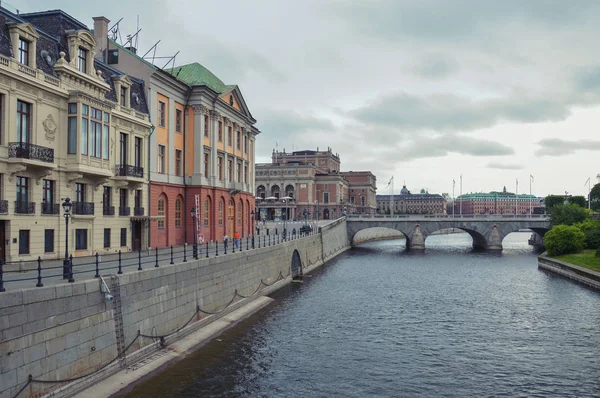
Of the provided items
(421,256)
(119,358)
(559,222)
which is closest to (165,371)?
(119,358)

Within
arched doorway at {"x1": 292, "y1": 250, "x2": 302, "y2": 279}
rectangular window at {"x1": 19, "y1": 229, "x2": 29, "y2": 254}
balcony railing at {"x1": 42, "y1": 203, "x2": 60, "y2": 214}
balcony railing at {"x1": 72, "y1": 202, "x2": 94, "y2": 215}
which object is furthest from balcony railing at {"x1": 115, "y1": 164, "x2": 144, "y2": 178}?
arched doorway at {"x1": 292, "y1": 250, "x2": 302, "y2": 279}

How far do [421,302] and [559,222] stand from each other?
55068mm

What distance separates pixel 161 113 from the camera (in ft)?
144

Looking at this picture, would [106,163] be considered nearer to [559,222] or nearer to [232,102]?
[232,102]

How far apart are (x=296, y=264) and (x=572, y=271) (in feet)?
97.9

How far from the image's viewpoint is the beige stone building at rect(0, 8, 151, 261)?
A: 2639 centimetres

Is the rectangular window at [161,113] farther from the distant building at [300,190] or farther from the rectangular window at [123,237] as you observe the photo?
the distant building at [300,190]

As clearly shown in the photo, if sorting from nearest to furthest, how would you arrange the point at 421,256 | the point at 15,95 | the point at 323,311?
the point at 15,95
the point at 323,311
the point at 421,256

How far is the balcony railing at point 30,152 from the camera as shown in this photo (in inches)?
1029

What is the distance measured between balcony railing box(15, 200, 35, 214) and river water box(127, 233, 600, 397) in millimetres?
11584

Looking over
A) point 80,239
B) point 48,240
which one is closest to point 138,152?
point 80,239

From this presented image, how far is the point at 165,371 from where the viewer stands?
22812 millimetres

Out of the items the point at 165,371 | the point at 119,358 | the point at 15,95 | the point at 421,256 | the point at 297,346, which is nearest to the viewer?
the point at 119,358

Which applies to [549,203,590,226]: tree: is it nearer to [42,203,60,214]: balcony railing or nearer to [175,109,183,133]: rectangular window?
[175,109,183,133]: rectangular window
